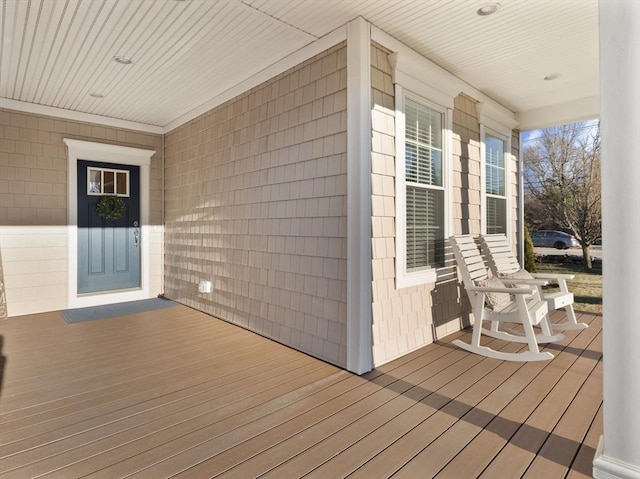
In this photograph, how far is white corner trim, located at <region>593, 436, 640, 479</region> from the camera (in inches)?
57.9

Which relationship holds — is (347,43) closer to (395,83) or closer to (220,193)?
(395,83)

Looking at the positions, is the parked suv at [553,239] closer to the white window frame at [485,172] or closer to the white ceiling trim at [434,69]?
the white window frame at [485,172]

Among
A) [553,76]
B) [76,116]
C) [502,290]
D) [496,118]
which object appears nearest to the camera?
[502,290]

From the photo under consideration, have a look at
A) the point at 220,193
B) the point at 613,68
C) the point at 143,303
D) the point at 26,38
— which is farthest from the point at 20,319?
the point at 613,68

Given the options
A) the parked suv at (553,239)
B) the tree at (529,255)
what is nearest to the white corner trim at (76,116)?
the tree at (529,255)

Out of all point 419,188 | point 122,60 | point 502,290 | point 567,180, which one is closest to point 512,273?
point 502,290

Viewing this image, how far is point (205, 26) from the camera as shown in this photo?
9.37ft

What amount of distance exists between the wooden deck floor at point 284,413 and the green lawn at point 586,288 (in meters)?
1.70

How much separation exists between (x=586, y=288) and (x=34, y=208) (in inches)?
283

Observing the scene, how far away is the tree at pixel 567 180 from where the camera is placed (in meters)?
4.80

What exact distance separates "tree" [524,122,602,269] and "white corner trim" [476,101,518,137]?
0.68 metres

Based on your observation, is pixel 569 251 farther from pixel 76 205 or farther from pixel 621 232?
pixel 76 205

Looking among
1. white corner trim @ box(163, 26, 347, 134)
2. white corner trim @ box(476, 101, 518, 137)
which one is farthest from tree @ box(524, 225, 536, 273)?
white corner trim @ box(163, 26, 347, 134)

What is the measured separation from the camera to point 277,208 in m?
3.54
